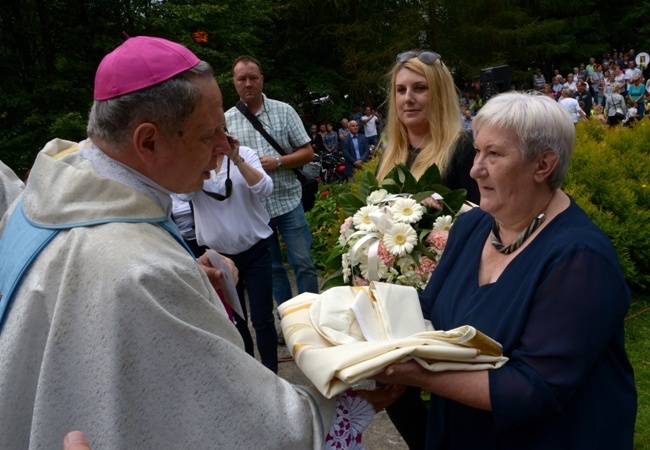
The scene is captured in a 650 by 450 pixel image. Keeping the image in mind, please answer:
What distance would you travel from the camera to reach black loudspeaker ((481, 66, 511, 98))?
531 cm

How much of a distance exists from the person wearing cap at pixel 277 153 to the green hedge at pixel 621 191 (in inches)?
30.8

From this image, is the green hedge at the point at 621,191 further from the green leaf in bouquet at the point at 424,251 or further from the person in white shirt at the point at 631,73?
the person in white shirt at the point at 631,73

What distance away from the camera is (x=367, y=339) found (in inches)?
80.3

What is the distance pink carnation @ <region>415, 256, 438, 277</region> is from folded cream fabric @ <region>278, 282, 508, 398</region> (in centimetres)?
54

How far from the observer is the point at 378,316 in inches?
84.5

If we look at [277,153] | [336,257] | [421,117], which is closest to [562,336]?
[336,257]

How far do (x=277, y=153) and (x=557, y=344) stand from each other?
394 cm

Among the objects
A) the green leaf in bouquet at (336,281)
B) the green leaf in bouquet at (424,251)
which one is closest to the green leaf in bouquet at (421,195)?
the green leaf in bouquet at (424,251)

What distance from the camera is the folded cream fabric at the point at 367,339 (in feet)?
5.99

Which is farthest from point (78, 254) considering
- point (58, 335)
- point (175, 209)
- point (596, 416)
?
point (175, 209)

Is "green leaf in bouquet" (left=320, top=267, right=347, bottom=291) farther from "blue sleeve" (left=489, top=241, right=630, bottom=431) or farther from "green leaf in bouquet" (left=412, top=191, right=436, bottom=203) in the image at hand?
"blue sleeve" (left=489, top=241, right=630, bottom=431)

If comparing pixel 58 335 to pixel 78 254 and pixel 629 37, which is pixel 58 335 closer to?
pixel 78 254

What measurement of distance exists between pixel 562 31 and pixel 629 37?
6.35m

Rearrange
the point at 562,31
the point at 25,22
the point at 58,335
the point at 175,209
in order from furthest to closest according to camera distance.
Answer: the point at 562,31 → the point at 25,22 → the point at 175,209 → the point at 58,335
